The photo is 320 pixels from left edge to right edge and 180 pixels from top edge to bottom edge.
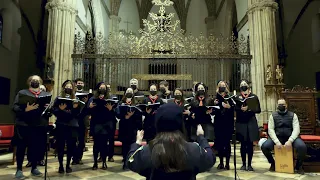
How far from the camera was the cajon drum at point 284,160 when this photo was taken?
4690mm

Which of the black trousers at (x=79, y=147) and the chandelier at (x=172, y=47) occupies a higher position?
the chandelier at (x=172, y=47)

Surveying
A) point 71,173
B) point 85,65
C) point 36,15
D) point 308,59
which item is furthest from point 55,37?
point 308,59

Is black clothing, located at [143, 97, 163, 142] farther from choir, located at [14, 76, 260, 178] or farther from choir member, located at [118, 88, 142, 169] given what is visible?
choir member, located at [118, 88, 142, 169]

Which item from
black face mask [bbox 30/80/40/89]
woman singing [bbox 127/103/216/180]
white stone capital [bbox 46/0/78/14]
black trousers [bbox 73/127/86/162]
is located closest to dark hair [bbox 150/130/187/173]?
woman singing [bbox 127/103/216/180]

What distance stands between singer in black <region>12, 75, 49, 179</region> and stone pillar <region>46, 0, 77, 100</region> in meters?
4.72

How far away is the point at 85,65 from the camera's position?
10.3 metres

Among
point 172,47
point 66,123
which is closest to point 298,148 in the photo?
point 66,123

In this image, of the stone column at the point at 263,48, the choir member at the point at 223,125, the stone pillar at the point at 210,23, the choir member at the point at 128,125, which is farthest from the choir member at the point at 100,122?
the stone pillar at the point at 210,23

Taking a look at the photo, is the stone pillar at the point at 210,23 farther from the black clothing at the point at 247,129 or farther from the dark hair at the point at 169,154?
the dark hair at the point at 169,154

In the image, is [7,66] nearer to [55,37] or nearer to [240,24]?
[55,37]

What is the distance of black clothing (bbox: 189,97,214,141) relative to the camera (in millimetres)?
4570

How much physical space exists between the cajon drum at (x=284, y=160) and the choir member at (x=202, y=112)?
51.4 inches

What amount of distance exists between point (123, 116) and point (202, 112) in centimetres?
148

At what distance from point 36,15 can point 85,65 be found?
413 cm
